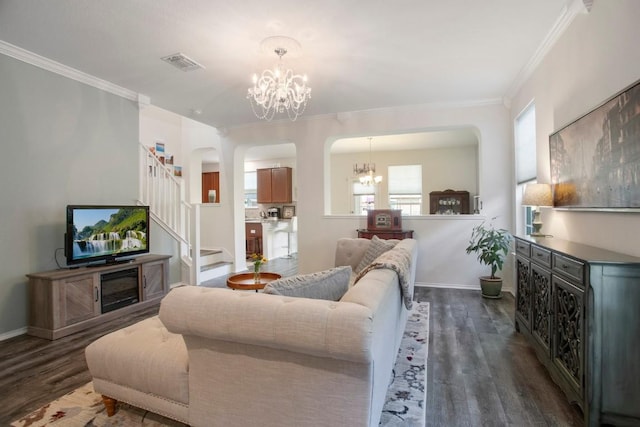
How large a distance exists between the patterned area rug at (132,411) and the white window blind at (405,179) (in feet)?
21.9

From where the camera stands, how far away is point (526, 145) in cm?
410

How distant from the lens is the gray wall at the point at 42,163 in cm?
316

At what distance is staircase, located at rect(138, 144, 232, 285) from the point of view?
15.5 feet

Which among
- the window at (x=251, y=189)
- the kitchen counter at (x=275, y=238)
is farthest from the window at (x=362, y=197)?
the window at (x=251, y=189)

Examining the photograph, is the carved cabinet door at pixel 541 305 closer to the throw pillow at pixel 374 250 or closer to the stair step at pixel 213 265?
the throw pillow at pixel 374 250

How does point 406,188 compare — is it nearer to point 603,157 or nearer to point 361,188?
point 361,188

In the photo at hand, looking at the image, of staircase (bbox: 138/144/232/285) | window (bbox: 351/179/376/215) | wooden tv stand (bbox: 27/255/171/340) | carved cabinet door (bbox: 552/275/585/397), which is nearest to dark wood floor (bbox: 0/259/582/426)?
wooden tv stand (bbox: 27/255/171/340)

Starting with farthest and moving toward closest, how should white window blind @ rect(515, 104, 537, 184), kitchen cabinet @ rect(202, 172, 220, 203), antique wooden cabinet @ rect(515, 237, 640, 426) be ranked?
1. kitchen cabinet @ rect(202, 172, 220, 203)
2. white window blind @ rect(515, 104, 537, 184)
3. antique wooden cabinet @ rect(515, 237, 640, 426)

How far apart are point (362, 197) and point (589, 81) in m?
6.83

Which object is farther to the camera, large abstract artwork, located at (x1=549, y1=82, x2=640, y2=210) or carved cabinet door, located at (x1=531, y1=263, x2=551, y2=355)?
carved cabinet door, located at (x1=531, y1=263, x2=551, y2=355)

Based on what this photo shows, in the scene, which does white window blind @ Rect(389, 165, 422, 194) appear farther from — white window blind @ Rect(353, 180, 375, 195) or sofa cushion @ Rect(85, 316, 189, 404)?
sofa cushion @ Rect(85, 316, 189, 404)

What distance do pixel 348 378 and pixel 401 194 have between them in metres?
7.74

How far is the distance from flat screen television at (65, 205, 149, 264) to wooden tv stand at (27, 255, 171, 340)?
0.16m


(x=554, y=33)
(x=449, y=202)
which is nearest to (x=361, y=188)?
(x=449, y=202)
